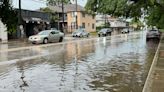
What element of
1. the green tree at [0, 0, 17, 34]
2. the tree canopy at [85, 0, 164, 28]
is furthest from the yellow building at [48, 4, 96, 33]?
the green tree at [0, 0, 17, 34]

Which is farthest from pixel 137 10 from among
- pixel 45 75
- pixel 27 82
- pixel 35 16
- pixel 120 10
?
pixel 35 16

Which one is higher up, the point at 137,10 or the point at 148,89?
the point at 137,10

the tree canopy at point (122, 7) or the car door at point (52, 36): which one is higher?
the tree canopy at point (122, 7)

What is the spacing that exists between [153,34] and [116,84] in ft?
117

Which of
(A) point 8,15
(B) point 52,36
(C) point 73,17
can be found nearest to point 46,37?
(B) point 52,36

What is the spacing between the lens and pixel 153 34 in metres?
46.2

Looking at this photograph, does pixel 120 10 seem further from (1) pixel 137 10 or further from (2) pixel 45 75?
(2) pixel 45 75

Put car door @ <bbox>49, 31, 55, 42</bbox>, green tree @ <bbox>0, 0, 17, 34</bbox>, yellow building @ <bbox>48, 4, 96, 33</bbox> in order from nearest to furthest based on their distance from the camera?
green tree @ <bbox>0, 0, 17, 34</bbox> < car door @ <bbox>49, 31, 55, 42</bbox> < yellow building @ <bbox>48, 4, 96, 33</bbox>

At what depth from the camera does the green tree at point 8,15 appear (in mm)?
5273

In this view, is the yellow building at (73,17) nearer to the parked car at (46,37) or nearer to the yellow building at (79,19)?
the yellow building at (79,19)

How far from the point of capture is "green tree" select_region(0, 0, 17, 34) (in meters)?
5.27

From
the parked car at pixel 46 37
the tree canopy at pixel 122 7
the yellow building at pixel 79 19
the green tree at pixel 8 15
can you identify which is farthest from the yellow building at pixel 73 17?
the green tree at pixel 8 15

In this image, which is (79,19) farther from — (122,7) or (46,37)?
(122,7)

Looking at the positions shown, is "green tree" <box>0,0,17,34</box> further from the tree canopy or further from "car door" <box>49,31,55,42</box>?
"car door" <box>49,31,55,42</box>
